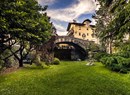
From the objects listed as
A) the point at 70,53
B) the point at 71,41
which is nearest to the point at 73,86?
the point at 71,41

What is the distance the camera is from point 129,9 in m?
10.5

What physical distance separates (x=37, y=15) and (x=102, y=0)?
62.9 feet

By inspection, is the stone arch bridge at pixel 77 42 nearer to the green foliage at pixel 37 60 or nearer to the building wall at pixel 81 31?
the green foliage at pixel 37 60

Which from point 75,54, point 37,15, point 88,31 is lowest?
point 75,54

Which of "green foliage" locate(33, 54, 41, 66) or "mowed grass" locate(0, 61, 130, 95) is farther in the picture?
"green foliage" locate(33, 54, 41, 66)

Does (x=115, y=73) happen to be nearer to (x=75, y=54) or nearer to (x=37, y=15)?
Result: (x=37, y=15)

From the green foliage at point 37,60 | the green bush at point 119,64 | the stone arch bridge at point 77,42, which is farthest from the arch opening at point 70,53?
the green bush at point 119,64

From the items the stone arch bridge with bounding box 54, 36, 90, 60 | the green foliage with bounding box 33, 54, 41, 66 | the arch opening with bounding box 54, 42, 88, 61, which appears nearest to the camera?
the green foliage with bounding box 33, 54, 41, 66

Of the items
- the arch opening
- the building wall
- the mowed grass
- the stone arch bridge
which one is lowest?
the mowed grass

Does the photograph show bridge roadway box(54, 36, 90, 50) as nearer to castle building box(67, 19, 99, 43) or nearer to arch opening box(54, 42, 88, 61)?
arch opening box(54, 42, 88, 61)

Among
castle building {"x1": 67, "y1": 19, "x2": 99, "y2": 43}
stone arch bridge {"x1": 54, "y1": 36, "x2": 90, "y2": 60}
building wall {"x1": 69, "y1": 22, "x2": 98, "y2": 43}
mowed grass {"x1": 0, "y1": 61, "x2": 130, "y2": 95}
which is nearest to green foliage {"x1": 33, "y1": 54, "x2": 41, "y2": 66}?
mowed grass {"x1": 0, "y1": 61, "x2": 130, "y2": 95}

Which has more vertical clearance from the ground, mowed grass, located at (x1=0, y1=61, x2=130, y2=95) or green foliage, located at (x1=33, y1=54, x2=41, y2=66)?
green foliage, located at (x1=33, y1=54, x2=41, y2=66)

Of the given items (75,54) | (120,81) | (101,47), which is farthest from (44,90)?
(75,54)

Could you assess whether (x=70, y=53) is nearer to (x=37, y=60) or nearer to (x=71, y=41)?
(x=71, y=41)
